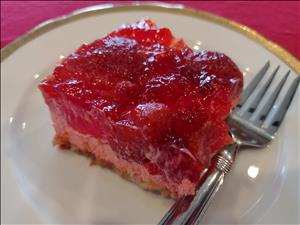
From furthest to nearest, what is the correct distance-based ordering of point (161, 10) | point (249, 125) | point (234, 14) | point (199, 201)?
point (234, 14) → point (161, 10) → point (249, 125) → point (199, 201)

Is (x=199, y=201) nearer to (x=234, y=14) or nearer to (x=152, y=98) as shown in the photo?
(x=152, y=98)

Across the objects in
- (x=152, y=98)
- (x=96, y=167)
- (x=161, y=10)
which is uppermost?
(x=161, y=10)

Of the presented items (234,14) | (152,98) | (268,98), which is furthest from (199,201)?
(234,14)

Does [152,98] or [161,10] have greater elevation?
[161,10]

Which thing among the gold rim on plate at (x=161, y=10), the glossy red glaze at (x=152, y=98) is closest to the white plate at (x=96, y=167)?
the gold rim on plate at (x=161, y=10)

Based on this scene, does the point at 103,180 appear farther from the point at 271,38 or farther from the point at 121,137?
the point at 271,38

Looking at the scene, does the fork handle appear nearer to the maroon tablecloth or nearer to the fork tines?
the fork tines

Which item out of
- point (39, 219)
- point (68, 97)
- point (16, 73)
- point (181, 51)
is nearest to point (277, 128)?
point (181, 51)
